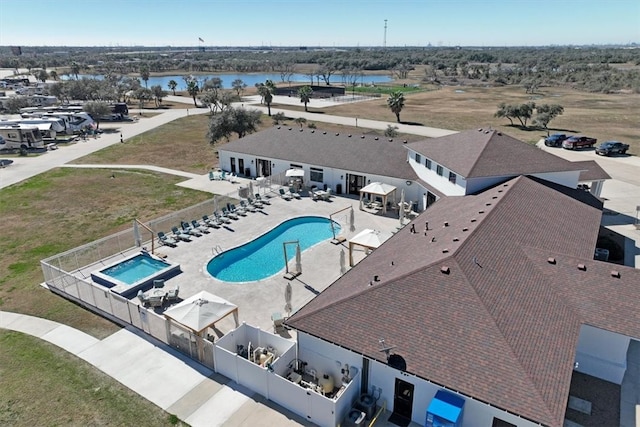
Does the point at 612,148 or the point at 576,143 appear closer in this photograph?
the point at 612,148

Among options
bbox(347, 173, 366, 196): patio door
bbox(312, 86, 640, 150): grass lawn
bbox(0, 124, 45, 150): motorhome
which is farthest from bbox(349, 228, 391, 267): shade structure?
bbox(0, 124, 45, 150): motorhome

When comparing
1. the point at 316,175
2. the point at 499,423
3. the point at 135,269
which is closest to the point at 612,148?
the point at 316,175

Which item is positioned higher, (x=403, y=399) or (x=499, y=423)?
(x=499, y=423)

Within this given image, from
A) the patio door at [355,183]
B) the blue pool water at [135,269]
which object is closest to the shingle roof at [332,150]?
the patio door at [355,183]

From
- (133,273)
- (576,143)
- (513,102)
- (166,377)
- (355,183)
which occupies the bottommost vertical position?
(166,377)

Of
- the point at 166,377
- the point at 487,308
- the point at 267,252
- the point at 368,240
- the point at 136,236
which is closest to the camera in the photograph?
the point at 487,308

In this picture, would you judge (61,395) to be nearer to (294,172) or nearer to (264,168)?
(294,172)

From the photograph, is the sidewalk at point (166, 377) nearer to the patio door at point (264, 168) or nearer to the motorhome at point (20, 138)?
the patio door at point (264, 168)
